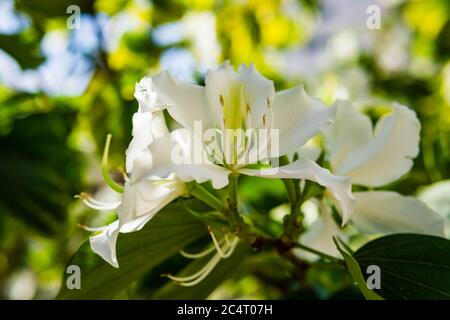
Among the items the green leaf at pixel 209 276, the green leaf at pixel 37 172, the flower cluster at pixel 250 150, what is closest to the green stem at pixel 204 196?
the flower cluster at pixel 250 150

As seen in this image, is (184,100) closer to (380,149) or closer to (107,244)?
(107,244)

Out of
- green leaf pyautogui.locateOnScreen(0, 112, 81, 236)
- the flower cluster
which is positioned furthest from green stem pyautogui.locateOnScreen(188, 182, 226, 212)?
→ green leaf pyautogui.locateOnScreen(0, 112, 81, 236)

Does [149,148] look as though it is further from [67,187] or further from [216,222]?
[67,187]

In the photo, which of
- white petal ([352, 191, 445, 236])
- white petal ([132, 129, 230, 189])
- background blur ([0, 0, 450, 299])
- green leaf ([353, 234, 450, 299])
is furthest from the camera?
background blur ([0, 0, 450, 299])

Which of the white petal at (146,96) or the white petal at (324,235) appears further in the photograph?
the white petal at (324,235)

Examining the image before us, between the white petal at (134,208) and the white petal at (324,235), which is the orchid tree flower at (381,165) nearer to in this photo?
the white petal at (324,235)

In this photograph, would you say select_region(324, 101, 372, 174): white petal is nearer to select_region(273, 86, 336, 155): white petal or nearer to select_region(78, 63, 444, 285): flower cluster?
select_region(78, 63, 444, 285): flower cluster

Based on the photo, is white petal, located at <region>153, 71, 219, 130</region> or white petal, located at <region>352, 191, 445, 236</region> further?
white petal, located at <region>352, 191, 445, 236</region>

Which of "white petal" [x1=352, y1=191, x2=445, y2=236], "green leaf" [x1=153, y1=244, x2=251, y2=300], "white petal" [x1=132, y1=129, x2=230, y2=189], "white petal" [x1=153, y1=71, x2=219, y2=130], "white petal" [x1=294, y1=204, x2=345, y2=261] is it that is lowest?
"green leaf" [x1=153, y1=244, x2=251, y2=300]
